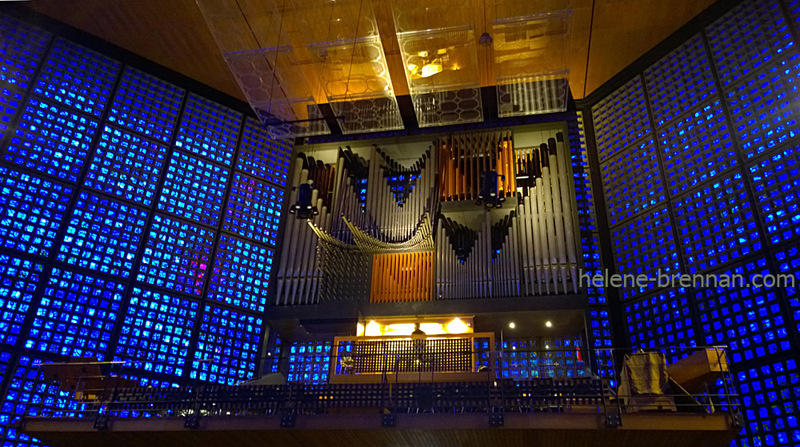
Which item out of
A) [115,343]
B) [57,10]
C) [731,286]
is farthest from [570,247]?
[57,10]

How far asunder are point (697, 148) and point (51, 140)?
1235 cm

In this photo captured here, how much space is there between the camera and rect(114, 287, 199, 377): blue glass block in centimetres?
1150

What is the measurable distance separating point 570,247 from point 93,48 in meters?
10.9

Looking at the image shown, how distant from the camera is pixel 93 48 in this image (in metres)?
13.5

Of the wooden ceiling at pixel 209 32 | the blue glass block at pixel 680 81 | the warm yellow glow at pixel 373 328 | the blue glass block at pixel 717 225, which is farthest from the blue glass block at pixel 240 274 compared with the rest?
the blue glass block at pixel 680 81

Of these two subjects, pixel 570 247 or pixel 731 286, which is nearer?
pixel 731 286

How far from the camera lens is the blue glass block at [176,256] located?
12367 mm

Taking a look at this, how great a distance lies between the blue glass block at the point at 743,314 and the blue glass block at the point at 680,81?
12.0ft

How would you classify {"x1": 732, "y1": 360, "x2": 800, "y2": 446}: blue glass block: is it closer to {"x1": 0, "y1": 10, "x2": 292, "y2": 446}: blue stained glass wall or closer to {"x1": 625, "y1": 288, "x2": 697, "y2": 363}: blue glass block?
{"x1": 625, "y1": 288, "x2": 697, "y2": 363}: blue glass block

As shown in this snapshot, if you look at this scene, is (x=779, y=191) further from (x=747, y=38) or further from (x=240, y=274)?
(x=240, y=274)

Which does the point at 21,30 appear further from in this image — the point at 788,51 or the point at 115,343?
the point at 788,51

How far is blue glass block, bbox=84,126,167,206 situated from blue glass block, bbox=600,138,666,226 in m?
9.58

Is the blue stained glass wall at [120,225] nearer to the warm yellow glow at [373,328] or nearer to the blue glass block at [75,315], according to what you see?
the blue glass block at [75,315]

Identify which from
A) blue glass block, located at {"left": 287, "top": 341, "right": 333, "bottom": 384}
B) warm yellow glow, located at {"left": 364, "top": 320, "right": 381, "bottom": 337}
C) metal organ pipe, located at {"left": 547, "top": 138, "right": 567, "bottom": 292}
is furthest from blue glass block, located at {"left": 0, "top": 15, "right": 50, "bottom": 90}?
metal organ pipe, located at {"left": 547, "top": 138, "right": 567, "bottom": 292}
